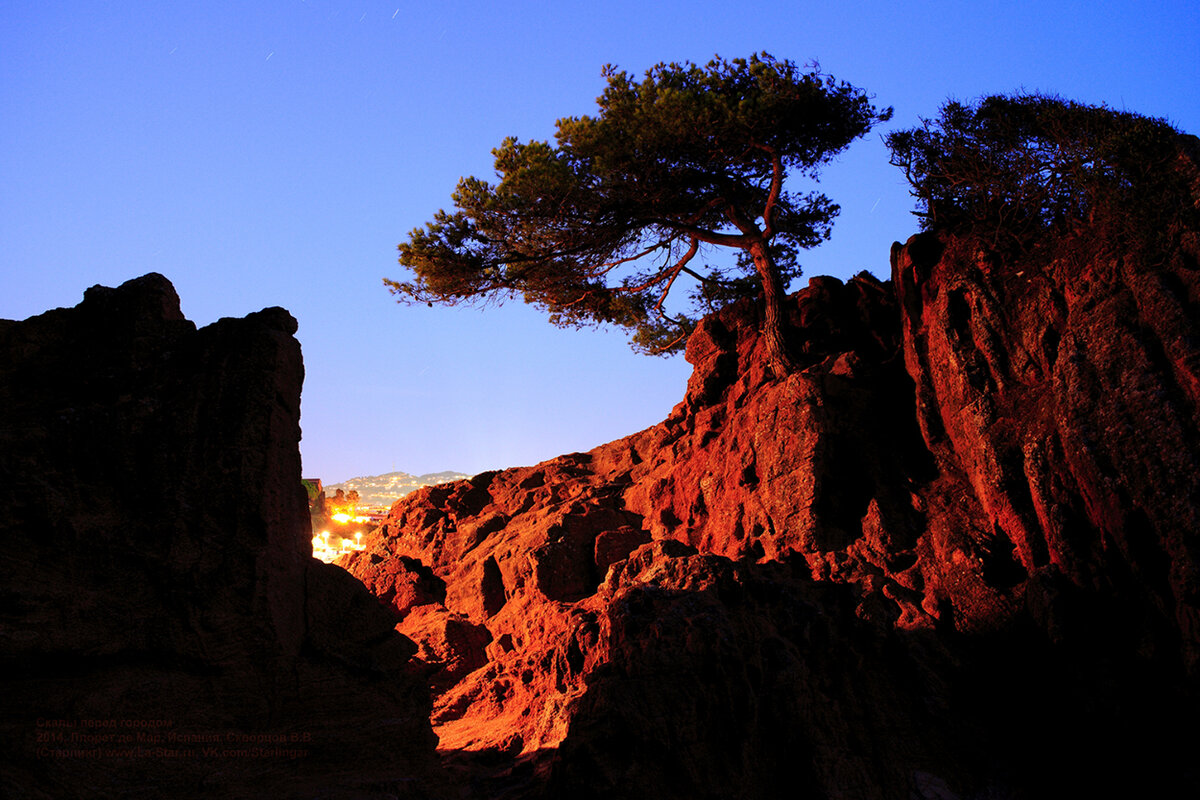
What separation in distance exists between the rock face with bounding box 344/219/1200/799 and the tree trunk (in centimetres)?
50

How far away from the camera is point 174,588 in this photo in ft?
20.3

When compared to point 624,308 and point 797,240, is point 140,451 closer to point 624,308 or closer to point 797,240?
point 624,308

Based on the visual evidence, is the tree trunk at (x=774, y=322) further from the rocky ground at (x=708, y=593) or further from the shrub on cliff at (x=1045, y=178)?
the shrub on cliff at (x=1045, y=178)

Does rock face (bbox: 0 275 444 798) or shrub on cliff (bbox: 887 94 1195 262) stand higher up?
shrub on cliff (bbox: 887 94 1195 262)

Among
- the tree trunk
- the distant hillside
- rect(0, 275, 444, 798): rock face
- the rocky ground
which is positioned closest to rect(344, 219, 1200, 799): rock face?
the rocky ground

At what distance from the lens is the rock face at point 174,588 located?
5484 millimetres

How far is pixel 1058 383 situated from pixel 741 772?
671 centimetres

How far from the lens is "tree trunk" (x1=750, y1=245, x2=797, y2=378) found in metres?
13.8

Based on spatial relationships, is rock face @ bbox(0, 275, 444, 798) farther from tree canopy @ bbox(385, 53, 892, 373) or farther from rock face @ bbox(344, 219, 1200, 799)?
tree canopy @ bbox(385, 53, 892, 373)

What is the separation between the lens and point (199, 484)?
6629mm

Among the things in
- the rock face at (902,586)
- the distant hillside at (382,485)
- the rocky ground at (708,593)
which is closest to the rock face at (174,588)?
the rocky ground at (708,593)

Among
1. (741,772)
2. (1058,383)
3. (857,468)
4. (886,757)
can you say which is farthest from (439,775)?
(1058,383)

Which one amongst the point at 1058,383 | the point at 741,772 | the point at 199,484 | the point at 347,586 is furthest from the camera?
the point at 1058,383

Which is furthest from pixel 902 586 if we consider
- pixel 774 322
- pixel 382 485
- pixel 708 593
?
pixel 382 485
